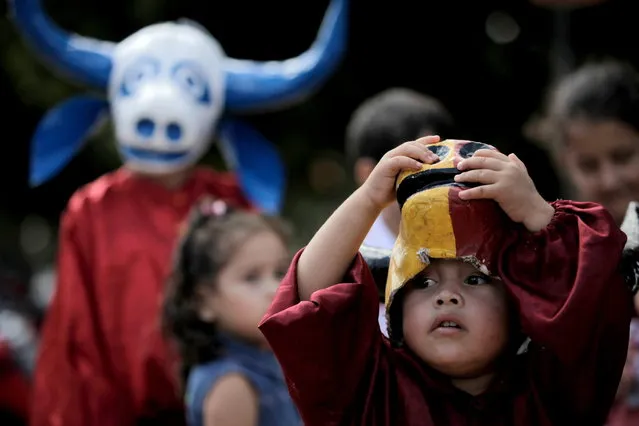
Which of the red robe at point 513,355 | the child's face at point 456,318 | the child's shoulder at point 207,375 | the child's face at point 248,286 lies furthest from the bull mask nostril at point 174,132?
the child's face at point 456,318

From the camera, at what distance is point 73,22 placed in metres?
6.77

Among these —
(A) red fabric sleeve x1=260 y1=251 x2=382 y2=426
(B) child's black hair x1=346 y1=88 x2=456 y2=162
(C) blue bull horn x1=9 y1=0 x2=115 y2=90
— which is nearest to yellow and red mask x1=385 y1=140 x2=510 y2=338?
(A) red fabric sleeve x1=260 y1=251 x2=382 y2=426

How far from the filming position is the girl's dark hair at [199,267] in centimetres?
318

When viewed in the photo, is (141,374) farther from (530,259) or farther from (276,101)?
(530,259)

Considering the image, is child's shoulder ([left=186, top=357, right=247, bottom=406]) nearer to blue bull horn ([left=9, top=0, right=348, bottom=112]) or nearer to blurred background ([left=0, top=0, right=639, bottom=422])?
blue bull horn ([left=9, top=0, right=348, bottom=112])

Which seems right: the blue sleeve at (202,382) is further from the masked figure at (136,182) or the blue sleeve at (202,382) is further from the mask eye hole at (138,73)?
the mask eye hole at (138,73)

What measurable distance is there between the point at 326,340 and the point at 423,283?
20 cm

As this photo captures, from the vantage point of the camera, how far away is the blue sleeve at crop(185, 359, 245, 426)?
9.68 feet

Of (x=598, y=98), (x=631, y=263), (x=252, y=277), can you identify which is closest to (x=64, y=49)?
(x=252, y=277)

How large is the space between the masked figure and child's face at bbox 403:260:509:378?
5.52 feet

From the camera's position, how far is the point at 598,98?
3.68 meters

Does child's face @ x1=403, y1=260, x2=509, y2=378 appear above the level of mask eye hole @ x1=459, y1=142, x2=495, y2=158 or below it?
below

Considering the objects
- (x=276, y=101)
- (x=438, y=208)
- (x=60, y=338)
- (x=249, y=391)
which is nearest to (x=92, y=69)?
(x=276, y=101)

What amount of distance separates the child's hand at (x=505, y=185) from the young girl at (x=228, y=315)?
1150 millimetres
